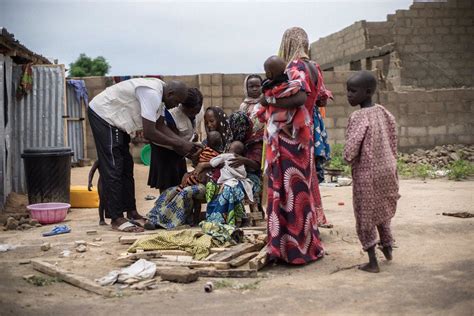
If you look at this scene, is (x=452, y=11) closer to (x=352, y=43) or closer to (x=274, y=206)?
(x=352, y=43)

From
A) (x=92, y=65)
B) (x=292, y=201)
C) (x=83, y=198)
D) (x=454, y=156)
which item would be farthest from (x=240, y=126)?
(x=92, y=65)

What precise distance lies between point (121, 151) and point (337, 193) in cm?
421

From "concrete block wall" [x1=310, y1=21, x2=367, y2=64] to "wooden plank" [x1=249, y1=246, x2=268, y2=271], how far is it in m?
12.8

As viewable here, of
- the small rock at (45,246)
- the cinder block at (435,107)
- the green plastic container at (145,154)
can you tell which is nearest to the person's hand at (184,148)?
the small rock at (45,246)

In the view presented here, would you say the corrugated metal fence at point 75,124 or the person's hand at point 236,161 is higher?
the corrugated metal fence at point 75,124

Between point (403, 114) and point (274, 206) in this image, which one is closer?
point (274, 206)

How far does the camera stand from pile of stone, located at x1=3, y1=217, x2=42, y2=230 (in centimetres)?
676

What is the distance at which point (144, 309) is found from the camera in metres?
3.80

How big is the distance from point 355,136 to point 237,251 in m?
1.42

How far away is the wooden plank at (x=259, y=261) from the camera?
4652mm

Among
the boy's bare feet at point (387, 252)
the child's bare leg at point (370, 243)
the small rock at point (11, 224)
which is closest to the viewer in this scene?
the child's bare leg at point (370, 243)

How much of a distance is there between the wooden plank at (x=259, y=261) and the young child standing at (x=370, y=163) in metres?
0.79

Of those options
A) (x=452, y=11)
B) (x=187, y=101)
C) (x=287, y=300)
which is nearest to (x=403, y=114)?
(x=452, y=11)

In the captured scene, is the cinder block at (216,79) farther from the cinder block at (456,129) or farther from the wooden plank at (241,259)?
the wooden plank at (241,259)
